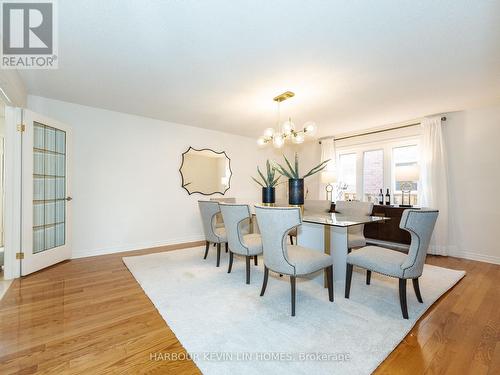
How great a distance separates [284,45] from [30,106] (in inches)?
142

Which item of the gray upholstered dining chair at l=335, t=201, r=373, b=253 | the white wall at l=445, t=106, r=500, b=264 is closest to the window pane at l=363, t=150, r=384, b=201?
the white wall at l=445, t=106, r=500, b=264

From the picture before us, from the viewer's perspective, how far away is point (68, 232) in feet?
10.7

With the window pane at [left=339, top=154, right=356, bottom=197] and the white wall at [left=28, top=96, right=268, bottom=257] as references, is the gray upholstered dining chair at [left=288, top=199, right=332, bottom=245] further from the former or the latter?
the white wall at [left=28, top=96, right=268, bottom=257]

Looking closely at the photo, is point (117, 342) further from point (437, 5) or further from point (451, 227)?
point (451, 227)

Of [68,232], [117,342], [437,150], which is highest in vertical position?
[437,150]

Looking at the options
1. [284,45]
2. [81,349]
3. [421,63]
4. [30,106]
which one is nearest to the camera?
[81,349]

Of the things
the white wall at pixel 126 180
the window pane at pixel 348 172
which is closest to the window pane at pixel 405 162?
the window pane at pixel 348 172

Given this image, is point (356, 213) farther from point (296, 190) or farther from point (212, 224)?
point (212, 224)

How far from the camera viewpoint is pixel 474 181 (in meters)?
3.51

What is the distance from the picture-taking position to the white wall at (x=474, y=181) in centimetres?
334

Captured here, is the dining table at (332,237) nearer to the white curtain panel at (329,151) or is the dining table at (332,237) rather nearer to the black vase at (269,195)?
the black vase at (269,195)

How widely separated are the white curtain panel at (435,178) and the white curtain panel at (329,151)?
65.5 inches

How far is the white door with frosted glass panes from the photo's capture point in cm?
274

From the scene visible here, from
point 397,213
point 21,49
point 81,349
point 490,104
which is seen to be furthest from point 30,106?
point 490,104
